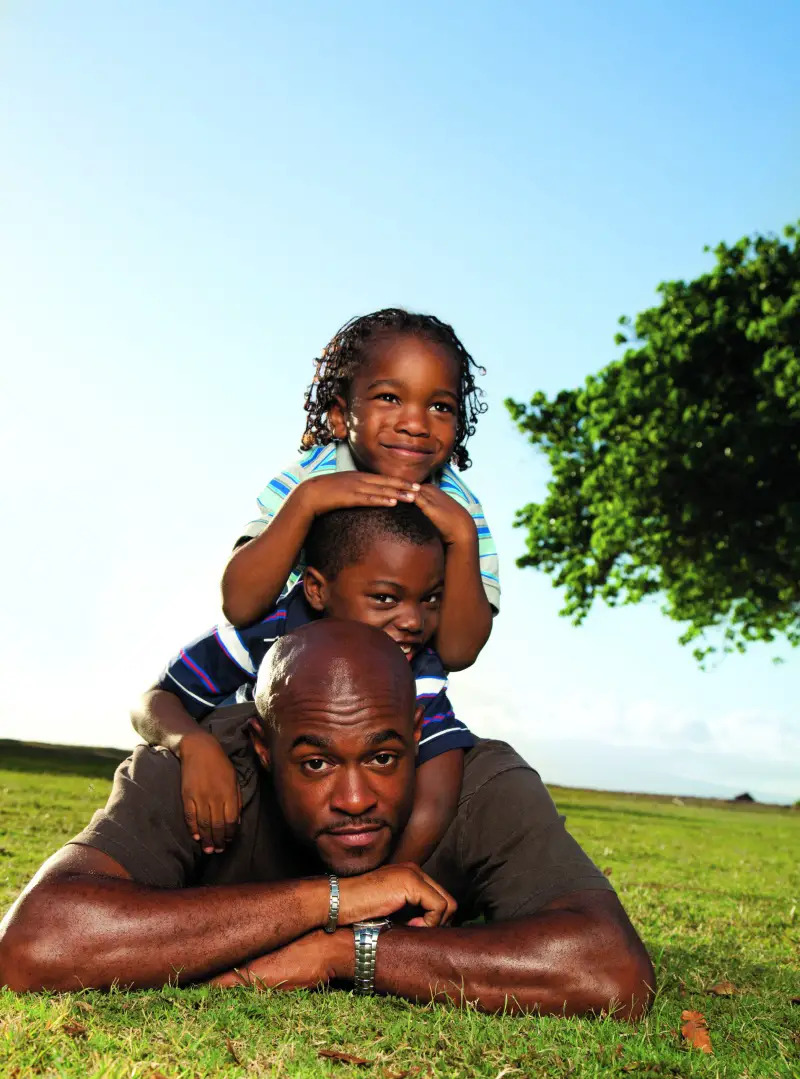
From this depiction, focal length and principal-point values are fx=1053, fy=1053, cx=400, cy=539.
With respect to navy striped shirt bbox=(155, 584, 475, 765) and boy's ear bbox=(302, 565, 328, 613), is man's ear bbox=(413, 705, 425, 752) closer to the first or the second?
navy striped shirt bbox=(155, 584, 475, 765)

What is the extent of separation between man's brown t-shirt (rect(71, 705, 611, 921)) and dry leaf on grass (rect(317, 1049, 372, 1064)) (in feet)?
4.56

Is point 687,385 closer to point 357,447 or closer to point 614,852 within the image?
point 614,852

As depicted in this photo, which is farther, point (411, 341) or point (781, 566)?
point (781, 566)

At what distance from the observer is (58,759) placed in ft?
68.4

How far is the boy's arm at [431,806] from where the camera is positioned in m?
4.74

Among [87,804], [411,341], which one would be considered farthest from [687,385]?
[411,341]

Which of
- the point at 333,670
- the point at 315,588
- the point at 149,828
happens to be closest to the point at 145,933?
the point at 149,828

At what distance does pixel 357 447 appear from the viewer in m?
5.69

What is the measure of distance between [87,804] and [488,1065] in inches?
430

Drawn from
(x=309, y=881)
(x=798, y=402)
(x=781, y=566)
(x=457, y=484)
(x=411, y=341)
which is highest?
(x=798, y=402)

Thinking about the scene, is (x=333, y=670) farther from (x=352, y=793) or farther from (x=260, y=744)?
(x=260, y=744)

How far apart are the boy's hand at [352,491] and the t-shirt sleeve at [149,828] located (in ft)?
4.61

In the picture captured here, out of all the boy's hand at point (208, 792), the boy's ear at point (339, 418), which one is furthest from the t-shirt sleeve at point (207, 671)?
the boy's ear at point (339, 418)

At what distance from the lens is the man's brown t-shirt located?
4.69 metres
